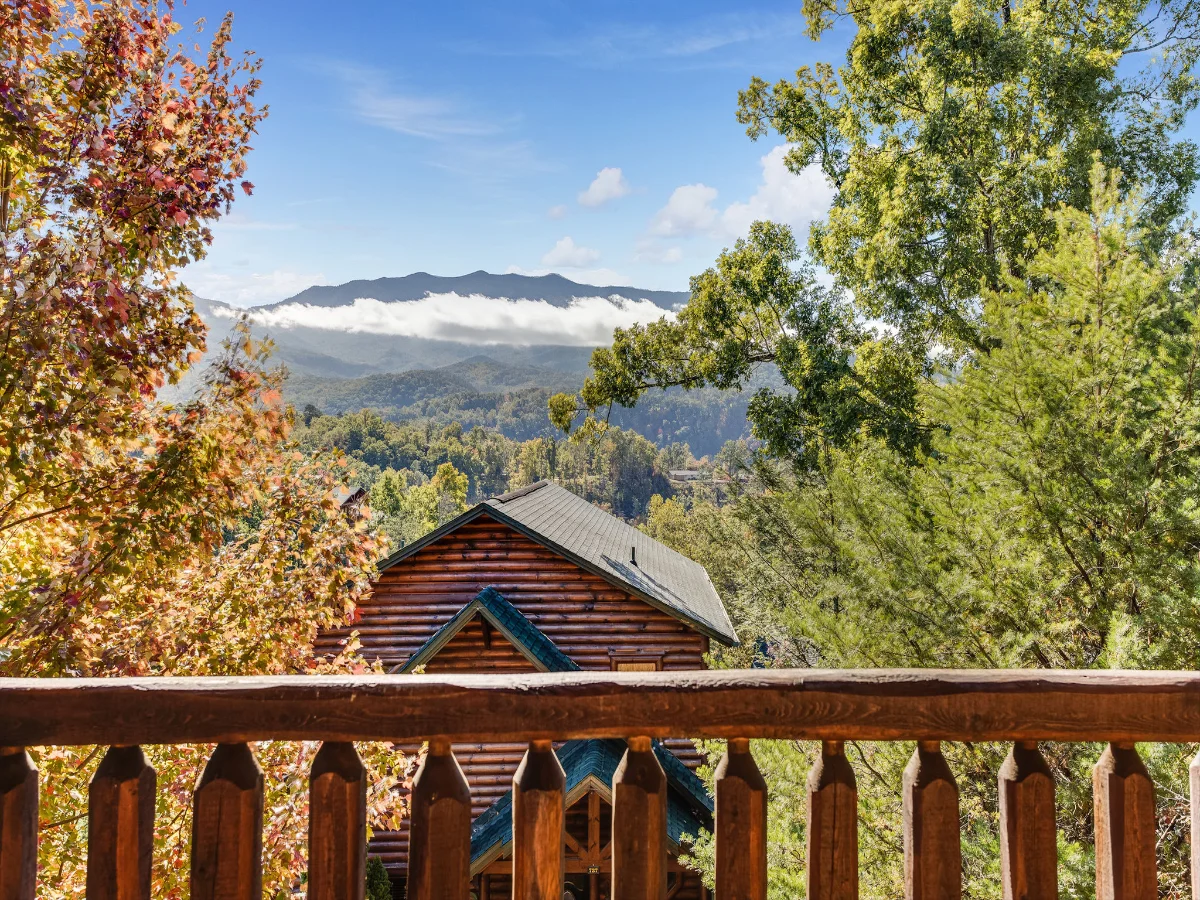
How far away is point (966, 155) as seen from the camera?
40.4 feet

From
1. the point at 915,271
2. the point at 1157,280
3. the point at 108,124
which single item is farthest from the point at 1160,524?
the point at 915,271

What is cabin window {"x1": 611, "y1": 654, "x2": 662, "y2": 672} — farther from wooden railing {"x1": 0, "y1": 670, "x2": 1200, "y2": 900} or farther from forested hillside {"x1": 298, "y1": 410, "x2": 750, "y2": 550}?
forested hillside {"x1": 298, "y1": 410, "x2": 750, "y2": 550}

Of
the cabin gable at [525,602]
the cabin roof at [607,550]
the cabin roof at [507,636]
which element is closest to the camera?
the cabin roof at [507,636]

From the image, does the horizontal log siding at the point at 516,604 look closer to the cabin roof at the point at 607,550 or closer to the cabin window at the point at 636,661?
the cabin window at the point at 636,661

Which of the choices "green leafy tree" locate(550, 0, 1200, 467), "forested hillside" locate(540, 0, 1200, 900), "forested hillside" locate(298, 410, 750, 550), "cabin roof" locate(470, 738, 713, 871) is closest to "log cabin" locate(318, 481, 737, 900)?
"cabin roof" locate(470, 738, 713, 871)

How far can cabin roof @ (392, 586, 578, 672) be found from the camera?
10617 mm

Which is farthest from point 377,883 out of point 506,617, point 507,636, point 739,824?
point 739,824

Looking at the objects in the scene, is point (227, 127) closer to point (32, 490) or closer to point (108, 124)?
point (108, 124)

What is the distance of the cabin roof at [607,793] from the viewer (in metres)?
7.56

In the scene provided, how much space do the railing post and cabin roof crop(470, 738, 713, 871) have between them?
6501 mm

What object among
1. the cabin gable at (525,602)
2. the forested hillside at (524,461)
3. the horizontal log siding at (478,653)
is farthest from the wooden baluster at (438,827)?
the forested hillside at (524,461)

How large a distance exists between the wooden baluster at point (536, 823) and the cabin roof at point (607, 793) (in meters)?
6.41

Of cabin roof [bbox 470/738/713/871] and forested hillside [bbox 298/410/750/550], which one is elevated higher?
forested hillside [bbox 298/410/750/550]

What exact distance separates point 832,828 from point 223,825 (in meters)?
1.04
